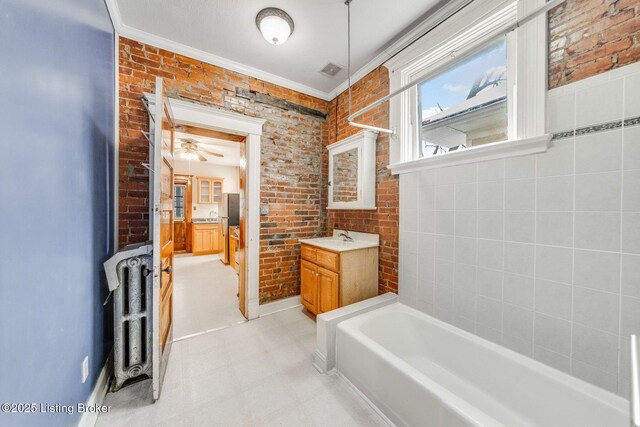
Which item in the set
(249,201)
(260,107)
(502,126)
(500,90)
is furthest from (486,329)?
(260,107)

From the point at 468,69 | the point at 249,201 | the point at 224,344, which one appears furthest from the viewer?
the point at 249,201

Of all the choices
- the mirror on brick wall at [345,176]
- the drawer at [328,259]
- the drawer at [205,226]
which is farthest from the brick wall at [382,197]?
the drawer at [205,226]

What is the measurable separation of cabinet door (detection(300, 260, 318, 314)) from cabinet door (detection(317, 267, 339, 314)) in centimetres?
7

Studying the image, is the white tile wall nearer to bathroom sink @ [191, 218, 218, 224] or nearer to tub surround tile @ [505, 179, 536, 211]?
tub surround tile @ [505, 179, 536, 211]

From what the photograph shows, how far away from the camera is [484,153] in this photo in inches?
65.9

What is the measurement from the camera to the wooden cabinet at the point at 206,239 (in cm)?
620

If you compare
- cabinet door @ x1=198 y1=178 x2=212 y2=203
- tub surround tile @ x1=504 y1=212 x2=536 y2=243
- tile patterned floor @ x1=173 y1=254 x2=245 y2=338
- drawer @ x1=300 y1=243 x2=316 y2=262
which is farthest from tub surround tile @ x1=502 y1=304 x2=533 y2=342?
cabinet door @ x1=198 y1=178 x2=212 y2=203

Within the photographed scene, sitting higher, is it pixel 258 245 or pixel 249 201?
pixel 249 201

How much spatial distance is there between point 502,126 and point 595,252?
991mm

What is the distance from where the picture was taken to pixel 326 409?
1.52 metres

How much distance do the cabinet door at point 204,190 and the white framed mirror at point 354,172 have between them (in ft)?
17.1

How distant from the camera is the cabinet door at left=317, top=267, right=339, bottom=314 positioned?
2.30 metres

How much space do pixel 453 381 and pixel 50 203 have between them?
2.57 meters

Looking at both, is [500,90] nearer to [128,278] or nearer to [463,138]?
[463,138]
